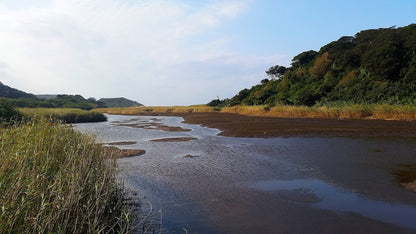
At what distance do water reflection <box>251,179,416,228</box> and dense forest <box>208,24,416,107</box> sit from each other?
25.0 metres

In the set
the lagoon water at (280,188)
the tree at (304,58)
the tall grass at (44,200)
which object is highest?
the tree at (304,58)

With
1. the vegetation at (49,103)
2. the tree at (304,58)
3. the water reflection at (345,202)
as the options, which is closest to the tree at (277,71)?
the tree at (304,58)

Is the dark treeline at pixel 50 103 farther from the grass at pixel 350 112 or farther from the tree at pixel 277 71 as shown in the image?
the tree at pixel 277 71

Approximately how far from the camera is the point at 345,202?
6680 mm

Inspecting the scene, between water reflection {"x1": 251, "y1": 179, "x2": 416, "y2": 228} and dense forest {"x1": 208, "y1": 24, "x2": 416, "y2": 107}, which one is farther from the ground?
dense forest {"x1": 208, "y1": 24, "x2": 416, "y2": 107}

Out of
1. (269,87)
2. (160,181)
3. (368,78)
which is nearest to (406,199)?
(160,181)

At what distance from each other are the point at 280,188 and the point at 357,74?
39.4 metres

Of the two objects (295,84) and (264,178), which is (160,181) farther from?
(295,84)

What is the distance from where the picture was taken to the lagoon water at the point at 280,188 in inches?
222

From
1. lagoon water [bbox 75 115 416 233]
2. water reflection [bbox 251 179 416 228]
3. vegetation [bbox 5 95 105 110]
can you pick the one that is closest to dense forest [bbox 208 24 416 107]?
lagoon water [bbox 75 115 416 233]

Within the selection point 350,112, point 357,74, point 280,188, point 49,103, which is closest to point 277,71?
point 357,74

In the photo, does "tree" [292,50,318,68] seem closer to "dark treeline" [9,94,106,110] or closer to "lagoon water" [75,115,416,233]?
"lagoon water" [75,115,416,233]

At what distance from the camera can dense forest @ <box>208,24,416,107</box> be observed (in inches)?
1251

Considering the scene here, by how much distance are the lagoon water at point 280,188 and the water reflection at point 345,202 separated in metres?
0.02
